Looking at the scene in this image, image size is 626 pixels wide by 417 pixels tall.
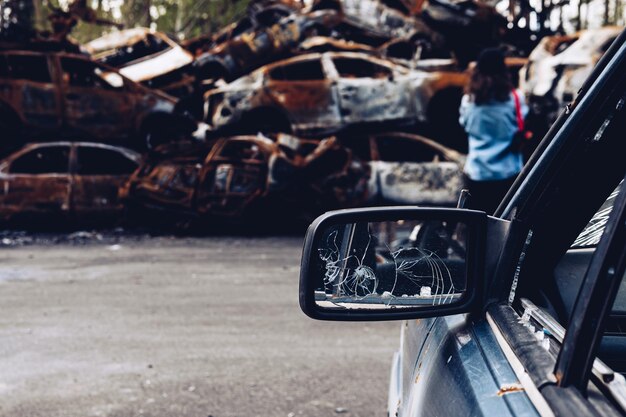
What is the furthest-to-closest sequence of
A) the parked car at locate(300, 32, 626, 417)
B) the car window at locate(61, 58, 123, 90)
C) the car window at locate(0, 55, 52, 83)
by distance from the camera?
1. the car window at locate(61, 58, 123, 90)
2. the car window at locate(0, 55, 52, 83)
3. the parked car at locate(300, 32, 626, 417)

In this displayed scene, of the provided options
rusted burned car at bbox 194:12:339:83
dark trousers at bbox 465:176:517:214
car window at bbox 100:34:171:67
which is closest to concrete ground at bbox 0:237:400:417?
dark trousers at bbox 465:176:517:214

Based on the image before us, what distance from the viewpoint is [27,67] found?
1382 centimetres

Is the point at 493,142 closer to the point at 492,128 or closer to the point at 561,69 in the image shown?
the point at 492,128

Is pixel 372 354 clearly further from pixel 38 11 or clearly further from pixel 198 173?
pixel 38 11

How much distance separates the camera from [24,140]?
44.8 feet

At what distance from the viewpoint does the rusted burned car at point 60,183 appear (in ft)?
38.7

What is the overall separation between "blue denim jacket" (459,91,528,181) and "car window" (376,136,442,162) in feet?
17.2

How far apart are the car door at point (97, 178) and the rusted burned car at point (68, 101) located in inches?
55.3

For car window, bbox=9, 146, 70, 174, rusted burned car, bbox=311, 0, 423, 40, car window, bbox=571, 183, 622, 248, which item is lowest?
car window, bbox=9, 146, 70, 174

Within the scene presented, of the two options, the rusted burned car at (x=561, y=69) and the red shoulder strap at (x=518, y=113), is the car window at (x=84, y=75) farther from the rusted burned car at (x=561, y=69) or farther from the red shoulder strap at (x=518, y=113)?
the red shoulder strap at (x=518, y=113)

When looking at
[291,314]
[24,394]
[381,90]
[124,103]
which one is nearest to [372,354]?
[291,314]

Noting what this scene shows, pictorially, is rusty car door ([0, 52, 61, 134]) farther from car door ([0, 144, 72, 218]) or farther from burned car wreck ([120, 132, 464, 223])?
burned car wreck ([120, 132, 464, 223])

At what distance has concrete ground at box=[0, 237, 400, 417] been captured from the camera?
4.41m

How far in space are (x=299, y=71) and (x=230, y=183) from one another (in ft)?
10.2
